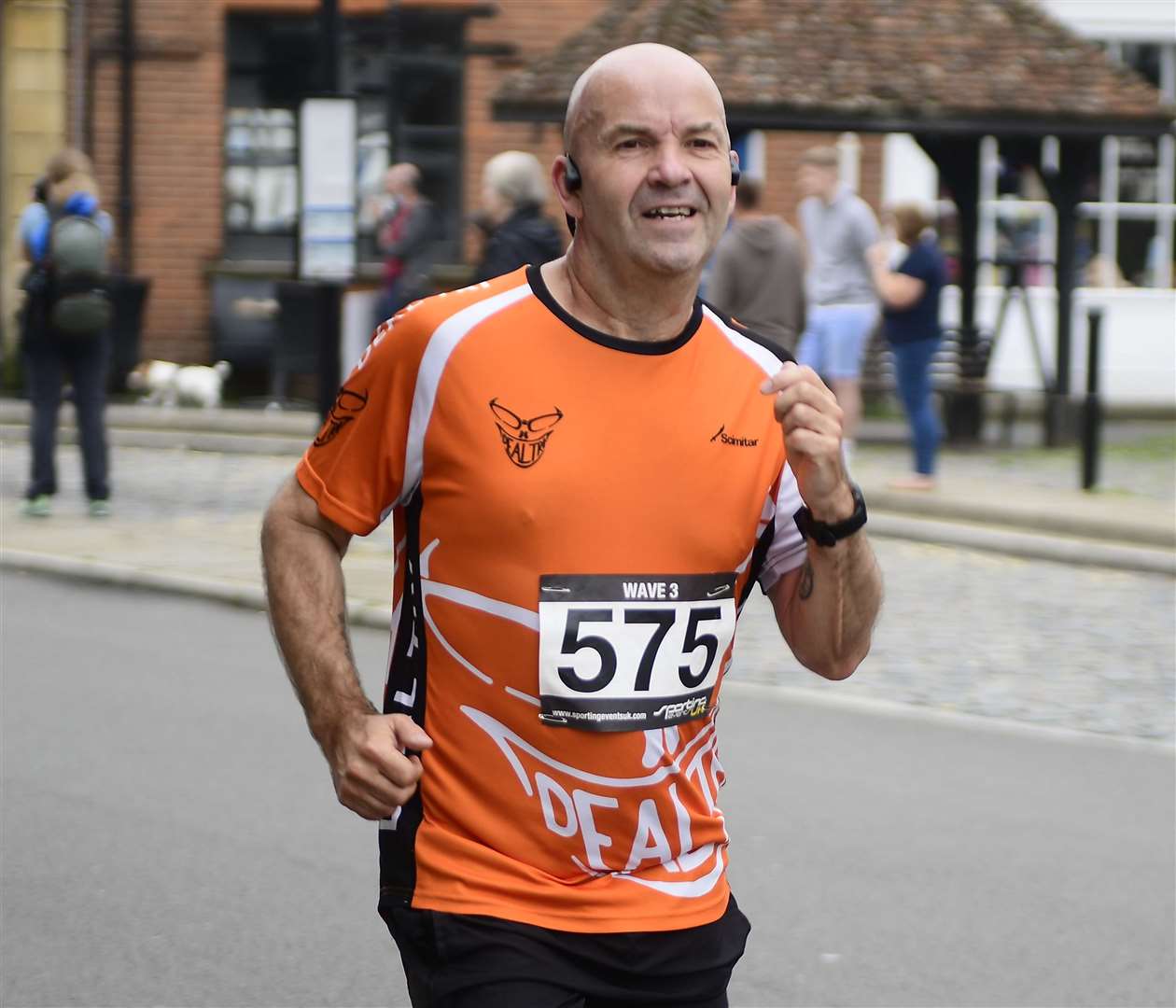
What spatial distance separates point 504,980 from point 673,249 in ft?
3.03

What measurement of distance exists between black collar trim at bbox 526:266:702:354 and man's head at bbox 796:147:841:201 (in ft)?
37.1

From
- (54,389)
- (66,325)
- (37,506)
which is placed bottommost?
(37,506)

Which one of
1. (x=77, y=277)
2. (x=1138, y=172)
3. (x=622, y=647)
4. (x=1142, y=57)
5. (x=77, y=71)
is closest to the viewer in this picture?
(x=622, y=647)

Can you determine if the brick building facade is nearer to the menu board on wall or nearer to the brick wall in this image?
the brick wall

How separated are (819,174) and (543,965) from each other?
11720 mm

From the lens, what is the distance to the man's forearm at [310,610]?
294cm

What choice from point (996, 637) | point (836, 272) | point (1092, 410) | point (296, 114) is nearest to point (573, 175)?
point (996, 637)

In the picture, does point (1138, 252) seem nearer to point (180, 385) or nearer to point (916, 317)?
point (180, 385)

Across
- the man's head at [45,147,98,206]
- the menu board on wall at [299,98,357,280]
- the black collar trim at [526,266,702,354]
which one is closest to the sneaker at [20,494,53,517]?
the man's head at [45,147,98,206]

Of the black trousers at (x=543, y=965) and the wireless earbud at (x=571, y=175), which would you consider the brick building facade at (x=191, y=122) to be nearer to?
the wireless earbud at (x=571, y=175)

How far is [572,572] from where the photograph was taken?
282 cm

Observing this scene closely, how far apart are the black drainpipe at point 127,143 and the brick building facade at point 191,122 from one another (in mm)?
28

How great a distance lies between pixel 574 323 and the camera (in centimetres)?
289

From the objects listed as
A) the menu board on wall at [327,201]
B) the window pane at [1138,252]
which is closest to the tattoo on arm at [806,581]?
the menu board on wall at [327,201]
